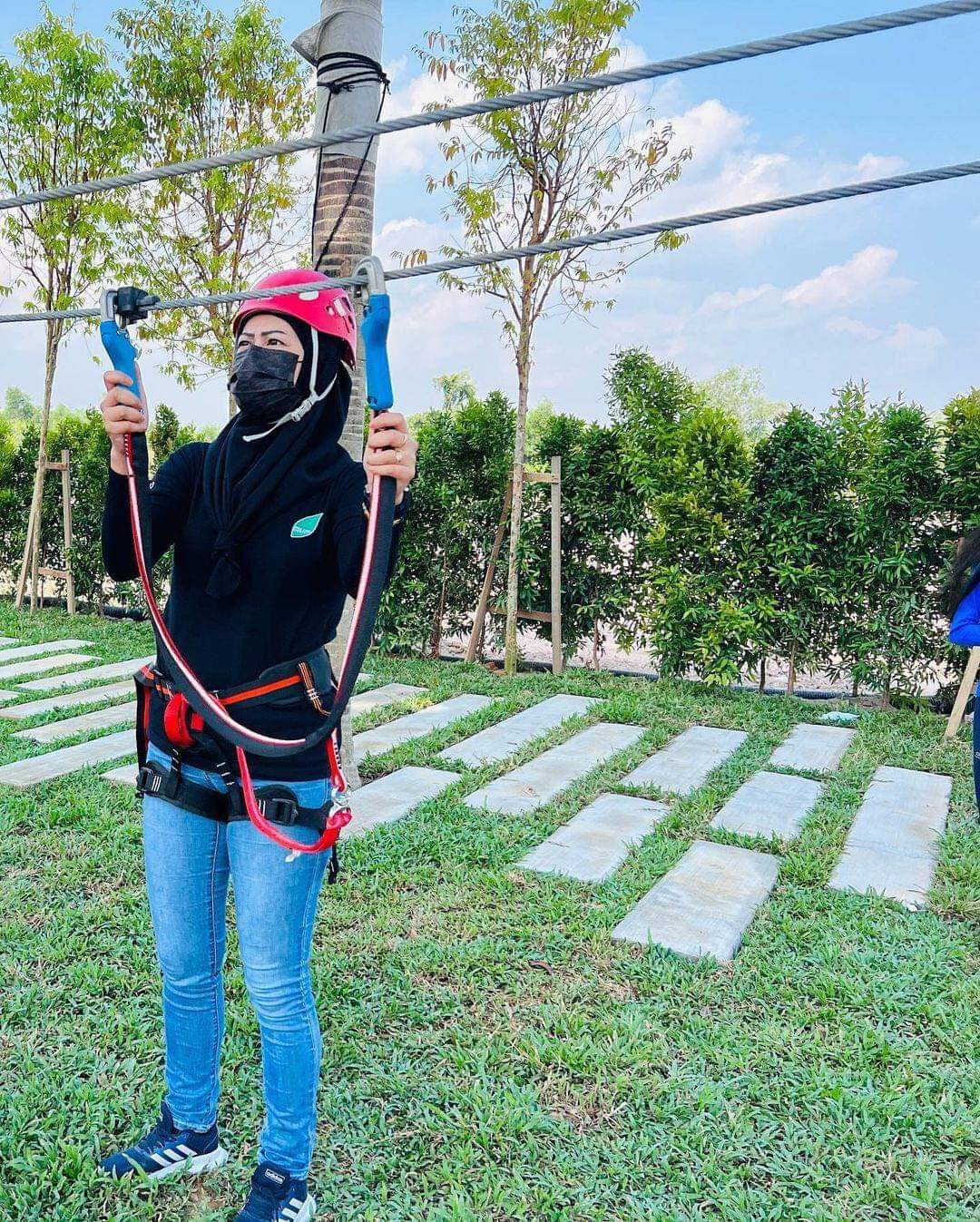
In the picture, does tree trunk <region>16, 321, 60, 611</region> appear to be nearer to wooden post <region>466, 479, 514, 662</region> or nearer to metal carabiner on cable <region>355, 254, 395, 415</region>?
wooden post <region>466, 479, 514, 662</region>

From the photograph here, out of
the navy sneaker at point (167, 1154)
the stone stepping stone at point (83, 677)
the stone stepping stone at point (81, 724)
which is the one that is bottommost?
the navy sneaker at point (167, 1154)

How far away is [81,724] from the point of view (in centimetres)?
517

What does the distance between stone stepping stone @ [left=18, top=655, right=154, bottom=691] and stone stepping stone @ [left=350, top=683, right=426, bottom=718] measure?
1516 mm

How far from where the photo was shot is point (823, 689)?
6730mm

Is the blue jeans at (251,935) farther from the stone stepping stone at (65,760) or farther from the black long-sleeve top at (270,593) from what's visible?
the stone stepping stone at (65,760)

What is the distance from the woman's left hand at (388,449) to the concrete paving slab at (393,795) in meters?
2.42

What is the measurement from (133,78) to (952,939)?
9.11m

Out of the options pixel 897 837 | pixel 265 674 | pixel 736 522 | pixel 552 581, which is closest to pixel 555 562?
pixel 552 581

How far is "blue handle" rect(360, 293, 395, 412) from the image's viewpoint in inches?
61.5

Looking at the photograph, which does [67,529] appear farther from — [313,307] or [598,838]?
[313,307]

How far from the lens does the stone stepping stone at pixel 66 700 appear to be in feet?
17.6

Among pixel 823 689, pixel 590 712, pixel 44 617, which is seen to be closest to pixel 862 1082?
pixel 590 712

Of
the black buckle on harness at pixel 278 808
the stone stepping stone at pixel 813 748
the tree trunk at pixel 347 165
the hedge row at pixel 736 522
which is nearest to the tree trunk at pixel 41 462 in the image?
the hedge row at pixel 736 522

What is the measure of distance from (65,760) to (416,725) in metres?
1.94
